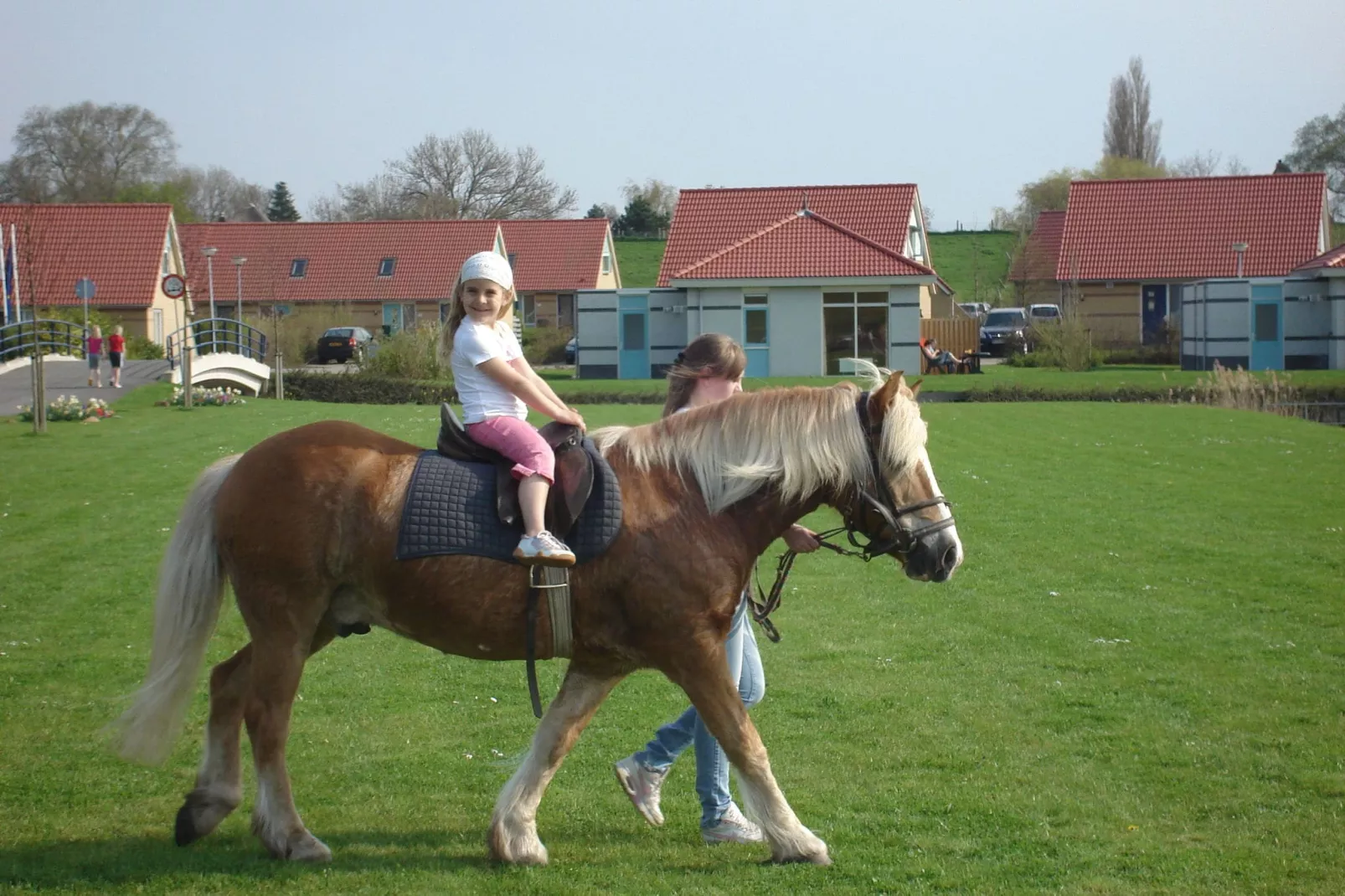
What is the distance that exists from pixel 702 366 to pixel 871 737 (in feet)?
7.90

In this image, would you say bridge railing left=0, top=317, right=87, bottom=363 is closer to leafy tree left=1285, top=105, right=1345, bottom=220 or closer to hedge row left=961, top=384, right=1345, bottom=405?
hedge row left=961, top=384, right=1345, bottom=405

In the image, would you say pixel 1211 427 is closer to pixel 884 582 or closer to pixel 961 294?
pixel 884 582

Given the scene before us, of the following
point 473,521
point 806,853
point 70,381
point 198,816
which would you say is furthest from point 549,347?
point 806,853

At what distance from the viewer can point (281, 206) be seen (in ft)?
337

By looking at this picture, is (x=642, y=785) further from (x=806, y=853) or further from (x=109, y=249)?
(x=109, y=249)

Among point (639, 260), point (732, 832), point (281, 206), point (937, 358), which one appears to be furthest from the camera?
point (281, 206)

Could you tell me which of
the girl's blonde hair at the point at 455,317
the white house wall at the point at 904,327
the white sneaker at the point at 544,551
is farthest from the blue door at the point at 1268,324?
the white sneaker at the point at 544,551

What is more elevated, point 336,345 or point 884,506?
point 336,345

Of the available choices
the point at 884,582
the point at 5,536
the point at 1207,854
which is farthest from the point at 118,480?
the point at 1207,854

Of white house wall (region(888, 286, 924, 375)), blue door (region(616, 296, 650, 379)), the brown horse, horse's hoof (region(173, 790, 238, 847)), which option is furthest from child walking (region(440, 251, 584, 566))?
blue door (region(616, 296, 650, 379))

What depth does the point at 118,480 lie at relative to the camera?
54.1 feet

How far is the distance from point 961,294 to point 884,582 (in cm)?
6908

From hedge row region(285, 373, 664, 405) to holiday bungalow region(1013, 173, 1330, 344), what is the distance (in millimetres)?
23119

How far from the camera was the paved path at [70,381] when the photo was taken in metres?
27.7
